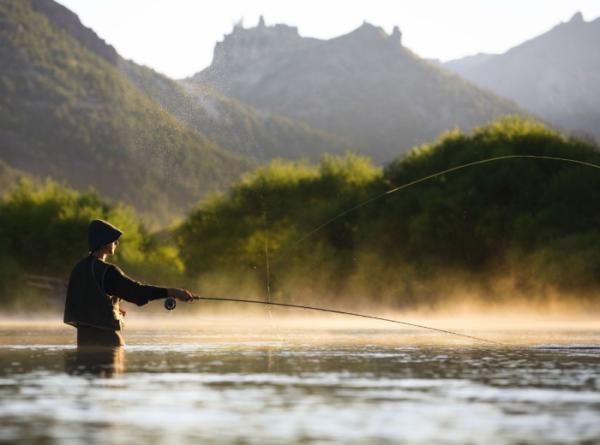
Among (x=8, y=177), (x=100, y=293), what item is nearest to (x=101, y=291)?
(x=100, y=293)

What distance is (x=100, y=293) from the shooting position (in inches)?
719

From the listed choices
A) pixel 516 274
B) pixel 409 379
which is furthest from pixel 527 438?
pixel 516 274

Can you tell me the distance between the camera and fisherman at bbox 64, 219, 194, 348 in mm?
17781

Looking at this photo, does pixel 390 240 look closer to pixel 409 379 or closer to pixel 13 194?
pixel 13 194

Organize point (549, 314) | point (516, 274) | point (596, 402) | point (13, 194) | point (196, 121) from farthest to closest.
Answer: point (196, 121) → point (13, 194) → point (516, 274) → point (549, 314) → point (596, 402)

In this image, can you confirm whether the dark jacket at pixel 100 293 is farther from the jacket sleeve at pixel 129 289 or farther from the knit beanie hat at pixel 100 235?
the knit beanie hat at pixel 100 235

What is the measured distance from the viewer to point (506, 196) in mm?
72375

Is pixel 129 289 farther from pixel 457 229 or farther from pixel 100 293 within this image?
pixel 457 229

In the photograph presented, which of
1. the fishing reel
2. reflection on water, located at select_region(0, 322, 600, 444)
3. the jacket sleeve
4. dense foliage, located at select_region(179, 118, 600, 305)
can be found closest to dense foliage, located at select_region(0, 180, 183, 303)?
dense foliage, located at select_region(179, 118, 600, 305)

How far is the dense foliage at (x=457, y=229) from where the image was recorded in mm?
68812

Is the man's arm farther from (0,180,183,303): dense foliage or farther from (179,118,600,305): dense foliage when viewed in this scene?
(0,180,183,303): dense foliage

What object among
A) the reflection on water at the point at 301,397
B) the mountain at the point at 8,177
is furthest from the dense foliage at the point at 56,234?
the reflection on water at the point at 301,397

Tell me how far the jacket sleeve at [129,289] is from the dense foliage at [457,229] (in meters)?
42.5

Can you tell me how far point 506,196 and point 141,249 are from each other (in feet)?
164
